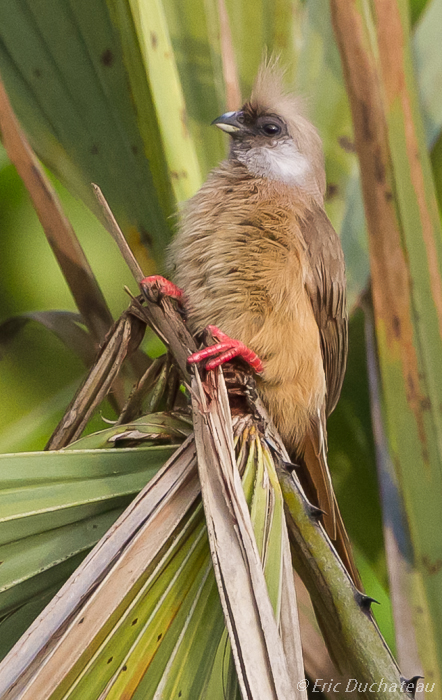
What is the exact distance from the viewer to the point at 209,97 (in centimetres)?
129

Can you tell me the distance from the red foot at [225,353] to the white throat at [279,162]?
0.40 m

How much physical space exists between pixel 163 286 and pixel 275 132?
482mm

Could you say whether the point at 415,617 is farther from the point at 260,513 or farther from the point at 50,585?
the point at 50,585

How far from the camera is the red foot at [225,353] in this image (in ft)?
2.46

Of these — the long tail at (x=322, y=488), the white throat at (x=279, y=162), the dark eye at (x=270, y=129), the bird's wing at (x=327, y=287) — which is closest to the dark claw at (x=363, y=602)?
the long tail at (x=322, y=488)

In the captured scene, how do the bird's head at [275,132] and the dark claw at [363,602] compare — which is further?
the bird's head at [275,132]

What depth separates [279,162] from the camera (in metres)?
1.10

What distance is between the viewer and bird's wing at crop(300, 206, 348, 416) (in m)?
0.97

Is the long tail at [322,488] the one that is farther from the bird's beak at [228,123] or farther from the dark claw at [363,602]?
the bird's beak at [228,123]

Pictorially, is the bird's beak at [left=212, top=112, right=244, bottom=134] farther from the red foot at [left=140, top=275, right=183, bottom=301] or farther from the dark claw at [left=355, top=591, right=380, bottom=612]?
the dark claw at [left=355, top=591, right=380, bottom=612]

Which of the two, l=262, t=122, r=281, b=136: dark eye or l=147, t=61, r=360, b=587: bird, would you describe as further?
l=262, t=122, r=281, b=136: dark eye

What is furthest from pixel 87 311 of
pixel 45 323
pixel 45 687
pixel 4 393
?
pixel 45 687

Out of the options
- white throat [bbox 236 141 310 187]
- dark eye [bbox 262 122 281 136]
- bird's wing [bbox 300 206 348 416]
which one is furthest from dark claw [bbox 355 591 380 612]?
dark eye [bbox 262 122 281 136]

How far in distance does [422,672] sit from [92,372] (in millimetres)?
900
